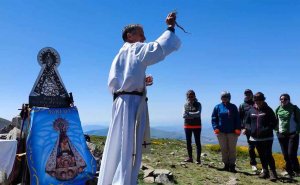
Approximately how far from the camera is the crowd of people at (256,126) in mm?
10977

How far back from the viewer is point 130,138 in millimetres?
5570

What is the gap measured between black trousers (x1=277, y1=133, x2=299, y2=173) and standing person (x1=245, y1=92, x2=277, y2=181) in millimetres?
1162

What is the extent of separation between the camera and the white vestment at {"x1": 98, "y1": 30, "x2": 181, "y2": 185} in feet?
18.0

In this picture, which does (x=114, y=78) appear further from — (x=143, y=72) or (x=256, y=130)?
(x=256, y=130)

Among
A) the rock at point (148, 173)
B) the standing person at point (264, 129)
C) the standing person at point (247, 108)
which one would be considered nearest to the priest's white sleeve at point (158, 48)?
the rock at point (148, 173)

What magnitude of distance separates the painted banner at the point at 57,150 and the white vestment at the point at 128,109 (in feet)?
9.67

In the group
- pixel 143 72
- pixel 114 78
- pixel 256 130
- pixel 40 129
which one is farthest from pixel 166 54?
pixel 256 130

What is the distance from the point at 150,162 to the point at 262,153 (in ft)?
12.0

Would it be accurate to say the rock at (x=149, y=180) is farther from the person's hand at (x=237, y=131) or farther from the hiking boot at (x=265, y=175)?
the person's hand at (x=237, y=131)

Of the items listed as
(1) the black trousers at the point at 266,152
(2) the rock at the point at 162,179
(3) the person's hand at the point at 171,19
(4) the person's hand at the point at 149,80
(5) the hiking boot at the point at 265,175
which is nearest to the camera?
(3) the person's hand at the point at 171,19

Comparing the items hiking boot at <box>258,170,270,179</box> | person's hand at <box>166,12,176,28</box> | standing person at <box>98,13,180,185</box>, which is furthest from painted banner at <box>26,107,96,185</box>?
hiking boot at <box>258,170,270,179</box>

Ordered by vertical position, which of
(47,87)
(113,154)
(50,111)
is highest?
(47,87)

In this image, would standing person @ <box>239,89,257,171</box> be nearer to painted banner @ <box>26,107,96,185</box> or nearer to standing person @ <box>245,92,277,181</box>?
standing person @ <box>245,92,277,181</box>

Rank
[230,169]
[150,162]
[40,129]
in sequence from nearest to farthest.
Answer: [40,129] < [230,169] < [150,162]
